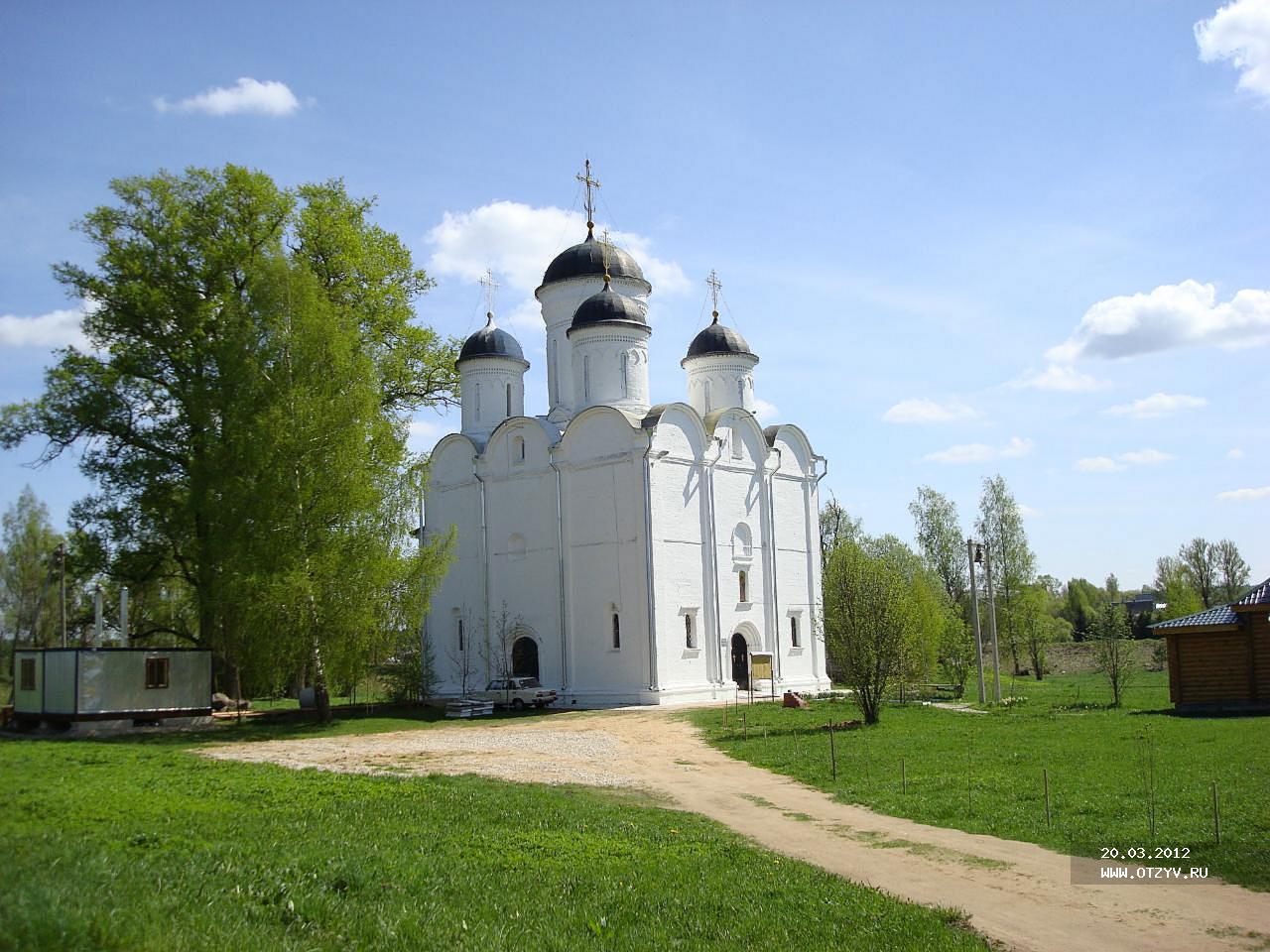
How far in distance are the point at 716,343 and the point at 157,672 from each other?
853 inches

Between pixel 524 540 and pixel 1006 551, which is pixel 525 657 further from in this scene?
pixel 1006 551

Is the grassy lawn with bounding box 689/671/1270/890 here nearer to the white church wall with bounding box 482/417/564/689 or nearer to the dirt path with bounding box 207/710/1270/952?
the dirt path with bounding box 207/710/1270/952

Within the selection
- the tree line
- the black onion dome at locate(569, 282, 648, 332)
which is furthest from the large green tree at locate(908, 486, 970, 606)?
the black onion dome at locate(569, 282, 648, 332)

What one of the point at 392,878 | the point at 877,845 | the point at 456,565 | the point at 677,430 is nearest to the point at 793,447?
the point at 677,430

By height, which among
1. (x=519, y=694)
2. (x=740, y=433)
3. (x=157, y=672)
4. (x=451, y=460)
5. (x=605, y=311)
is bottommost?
(x=519, y=694)

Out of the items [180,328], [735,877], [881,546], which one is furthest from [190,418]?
[881,546]

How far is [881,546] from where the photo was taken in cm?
4766

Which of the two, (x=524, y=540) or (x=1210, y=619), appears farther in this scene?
(x=524, y=540)

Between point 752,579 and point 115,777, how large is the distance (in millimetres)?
24087

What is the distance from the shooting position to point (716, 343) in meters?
37.6

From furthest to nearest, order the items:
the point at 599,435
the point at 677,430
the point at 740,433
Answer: the point at 740,433
the point at 677,430
the point at 599,435

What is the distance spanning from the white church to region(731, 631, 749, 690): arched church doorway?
0.26 feet

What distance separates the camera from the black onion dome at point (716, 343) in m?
37.5

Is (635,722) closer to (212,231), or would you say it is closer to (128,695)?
(128,695)
